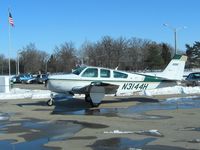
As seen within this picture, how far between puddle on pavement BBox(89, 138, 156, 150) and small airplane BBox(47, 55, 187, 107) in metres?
10.5

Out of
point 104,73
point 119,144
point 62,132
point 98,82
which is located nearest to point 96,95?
point 98,82

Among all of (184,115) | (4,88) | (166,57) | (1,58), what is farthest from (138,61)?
(184,115)

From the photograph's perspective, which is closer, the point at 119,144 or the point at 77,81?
the point at 119,144

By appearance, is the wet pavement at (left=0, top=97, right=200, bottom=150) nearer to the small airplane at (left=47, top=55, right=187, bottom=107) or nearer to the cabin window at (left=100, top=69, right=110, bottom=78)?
the small airplane at (left=47, top=55, right=187, bottom=107)

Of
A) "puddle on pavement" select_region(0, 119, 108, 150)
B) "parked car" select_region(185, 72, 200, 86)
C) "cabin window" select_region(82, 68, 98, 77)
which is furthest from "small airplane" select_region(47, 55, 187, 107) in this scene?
"parked car" select_region(185, 72, 200, 86)

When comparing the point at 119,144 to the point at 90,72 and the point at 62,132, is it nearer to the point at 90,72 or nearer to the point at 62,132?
the point at 62,132

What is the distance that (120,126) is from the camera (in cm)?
1388

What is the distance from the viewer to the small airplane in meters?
21.8

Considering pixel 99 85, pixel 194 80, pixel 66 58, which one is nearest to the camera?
pixel 99 85

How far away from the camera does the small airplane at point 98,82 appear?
2177 cm

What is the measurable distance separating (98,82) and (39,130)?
9.24 m

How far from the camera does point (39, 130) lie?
1337cm

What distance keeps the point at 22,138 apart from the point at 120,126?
140 inches

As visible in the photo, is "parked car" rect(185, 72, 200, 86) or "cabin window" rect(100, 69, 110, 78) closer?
"cabin window" rect(100, 69, 110, 78)
